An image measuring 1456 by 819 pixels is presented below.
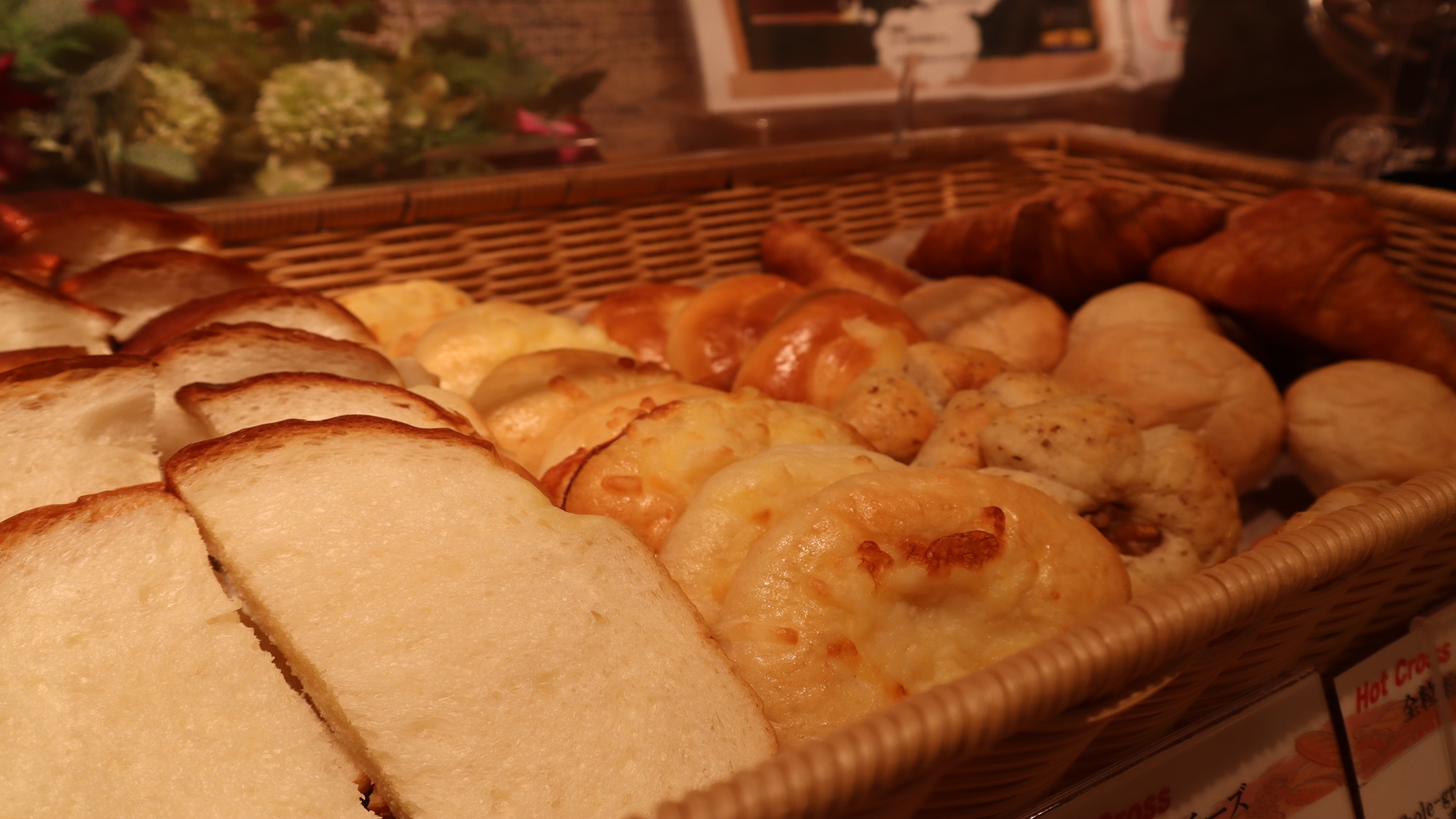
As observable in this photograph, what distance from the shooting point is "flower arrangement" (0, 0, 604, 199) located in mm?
2113

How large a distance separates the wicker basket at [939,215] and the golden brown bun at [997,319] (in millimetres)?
736

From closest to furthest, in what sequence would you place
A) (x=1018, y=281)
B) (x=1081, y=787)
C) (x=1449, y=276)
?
(x=1081, y=787)
(x=1449, y=276)
(x=1018, y=281)

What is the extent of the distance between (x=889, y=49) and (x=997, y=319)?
3.62 ft

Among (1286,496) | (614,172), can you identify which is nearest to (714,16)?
(614,172)

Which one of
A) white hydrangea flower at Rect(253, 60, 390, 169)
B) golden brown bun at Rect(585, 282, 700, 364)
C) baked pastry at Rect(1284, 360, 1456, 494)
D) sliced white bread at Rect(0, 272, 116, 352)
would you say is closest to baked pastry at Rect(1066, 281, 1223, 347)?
baked pastry at Rect(1284, 360, 1456, 494)

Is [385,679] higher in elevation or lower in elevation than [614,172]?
lower

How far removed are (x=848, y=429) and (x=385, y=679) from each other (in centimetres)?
88

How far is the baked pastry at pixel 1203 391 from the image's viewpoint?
5.85 ft

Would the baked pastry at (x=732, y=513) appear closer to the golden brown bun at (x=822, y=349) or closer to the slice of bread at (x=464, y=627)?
the slice of bread at (x=464, y=627)

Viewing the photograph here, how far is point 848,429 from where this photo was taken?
155 centimetres

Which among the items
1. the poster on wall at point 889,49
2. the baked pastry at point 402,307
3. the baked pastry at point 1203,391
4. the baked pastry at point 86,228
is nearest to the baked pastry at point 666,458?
the baked pastry at point 1203,391

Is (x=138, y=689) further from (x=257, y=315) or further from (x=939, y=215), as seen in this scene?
(x=939, y=215)

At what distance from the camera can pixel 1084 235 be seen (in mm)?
2270

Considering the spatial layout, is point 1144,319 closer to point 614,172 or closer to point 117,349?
point 614,172
